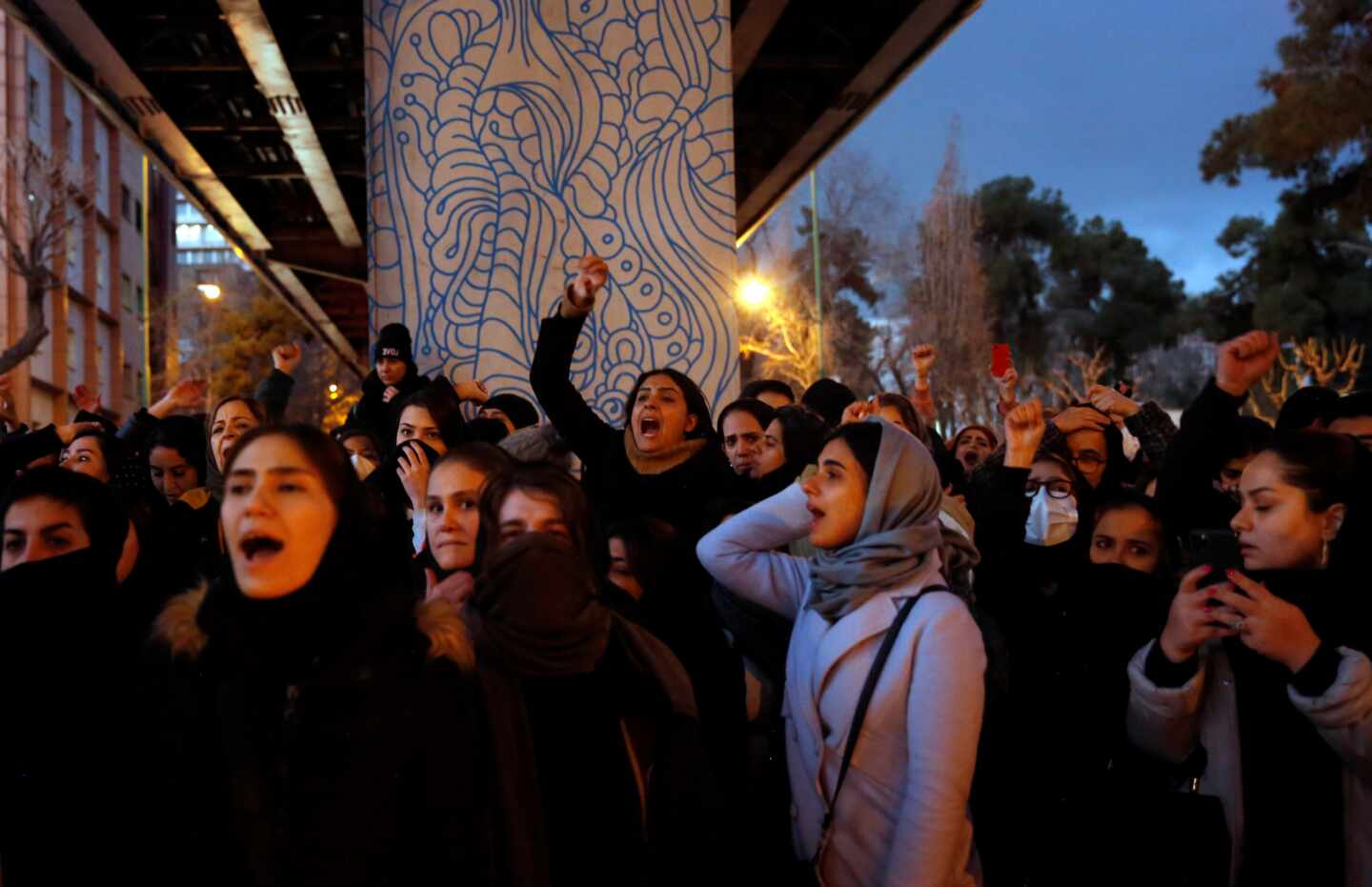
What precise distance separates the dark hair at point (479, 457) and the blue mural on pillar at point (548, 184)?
4000mm

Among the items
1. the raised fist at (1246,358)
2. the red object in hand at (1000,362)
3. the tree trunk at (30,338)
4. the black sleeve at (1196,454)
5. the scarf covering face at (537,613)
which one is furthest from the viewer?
the tree trunk at (30,338)

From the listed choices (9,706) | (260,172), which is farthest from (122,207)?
(9,706)

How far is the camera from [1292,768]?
11.4 ft

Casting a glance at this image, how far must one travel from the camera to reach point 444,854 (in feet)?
8.80

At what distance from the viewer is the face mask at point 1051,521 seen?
492cm

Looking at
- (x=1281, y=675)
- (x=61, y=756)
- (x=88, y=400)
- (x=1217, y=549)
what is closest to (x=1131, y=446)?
(x=1217, y=549)

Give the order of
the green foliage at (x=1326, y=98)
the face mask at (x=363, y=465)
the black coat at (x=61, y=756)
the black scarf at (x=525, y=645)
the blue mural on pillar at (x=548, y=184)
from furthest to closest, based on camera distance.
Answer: the green foliage at (x=1326, y=98)
the blue mural on pillar at (x=548, y=184)
the face mask at (x=363, y=465)
the black coat at (x=61, y=756)
the black scarf at (x=525, y=645)

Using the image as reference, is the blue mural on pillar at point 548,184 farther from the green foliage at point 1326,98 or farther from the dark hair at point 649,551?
the green foliage at point 1326,98

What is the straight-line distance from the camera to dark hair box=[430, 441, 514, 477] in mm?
3615

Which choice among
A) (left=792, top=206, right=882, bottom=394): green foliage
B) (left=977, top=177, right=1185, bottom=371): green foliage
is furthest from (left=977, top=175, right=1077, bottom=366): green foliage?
(left=792, top=206, right=882, bottom=394): green foliage

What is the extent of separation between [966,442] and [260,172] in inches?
493

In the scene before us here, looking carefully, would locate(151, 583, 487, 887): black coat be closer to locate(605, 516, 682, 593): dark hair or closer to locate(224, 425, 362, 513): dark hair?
locate(224, 425, 362, 513): dark hair

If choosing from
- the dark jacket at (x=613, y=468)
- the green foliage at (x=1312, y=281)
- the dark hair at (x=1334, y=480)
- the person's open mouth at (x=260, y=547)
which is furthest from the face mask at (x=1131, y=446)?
the green foliage at (x=1312, y=281)

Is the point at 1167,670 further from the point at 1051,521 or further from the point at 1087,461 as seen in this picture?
the point at 1087,461
